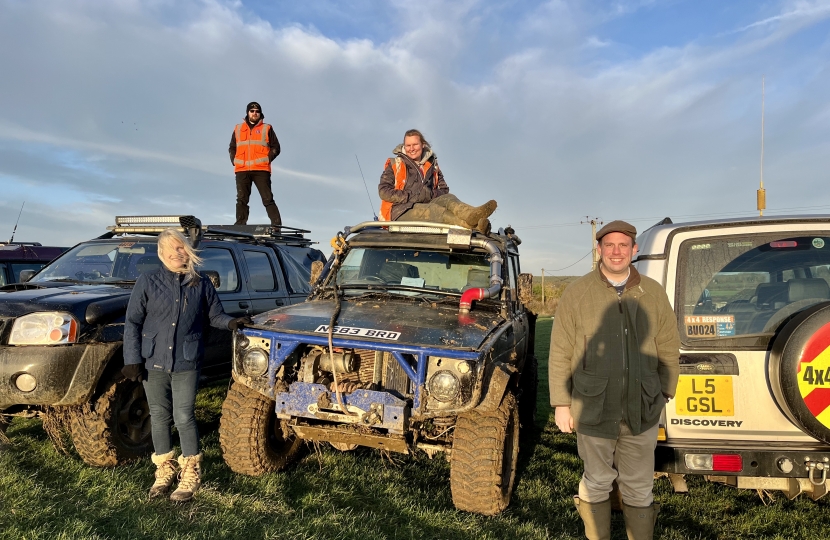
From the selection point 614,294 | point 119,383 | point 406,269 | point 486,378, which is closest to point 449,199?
point 406,269

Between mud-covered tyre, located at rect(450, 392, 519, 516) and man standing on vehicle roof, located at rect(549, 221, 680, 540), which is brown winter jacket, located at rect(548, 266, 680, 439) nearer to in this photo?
man standing on vehicle roof, located at rect(549, 221, 680, 540)

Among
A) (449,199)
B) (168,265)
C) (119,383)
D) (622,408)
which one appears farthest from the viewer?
(449,199)

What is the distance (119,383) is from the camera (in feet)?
15.2

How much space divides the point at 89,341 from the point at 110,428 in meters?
0.69

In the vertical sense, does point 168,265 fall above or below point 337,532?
above

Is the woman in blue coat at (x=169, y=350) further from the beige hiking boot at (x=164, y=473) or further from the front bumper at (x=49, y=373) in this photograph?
the front bumper at (x=49, y=373)

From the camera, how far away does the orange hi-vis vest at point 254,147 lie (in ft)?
27.9

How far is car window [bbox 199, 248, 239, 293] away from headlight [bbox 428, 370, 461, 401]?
10.7 feet

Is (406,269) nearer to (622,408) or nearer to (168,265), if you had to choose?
(168,265)

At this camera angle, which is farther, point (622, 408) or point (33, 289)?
point (33, 289)

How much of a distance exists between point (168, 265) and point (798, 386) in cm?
399

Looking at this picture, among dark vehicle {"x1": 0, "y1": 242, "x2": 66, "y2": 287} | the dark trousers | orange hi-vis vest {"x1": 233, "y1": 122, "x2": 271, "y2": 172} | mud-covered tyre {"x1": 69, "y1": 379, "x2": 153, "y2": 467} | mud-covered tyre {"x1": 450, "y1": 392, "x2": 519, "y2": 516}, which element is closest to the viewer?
mud-covered tyre {"x1": 450, "y1": 392, "x2": 519, "y2": 516}

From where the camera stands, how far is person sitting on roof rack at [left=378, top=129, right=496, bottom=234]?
6059 millimetres

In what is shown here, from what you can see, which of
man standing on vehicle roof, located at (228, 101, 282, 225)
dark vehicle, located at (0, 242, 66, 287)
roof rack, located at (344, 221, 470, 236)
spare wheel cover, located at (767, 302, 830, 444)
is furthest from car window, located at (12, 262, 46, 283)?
spare wheel cover, located at (767, 302, 830, 444)
